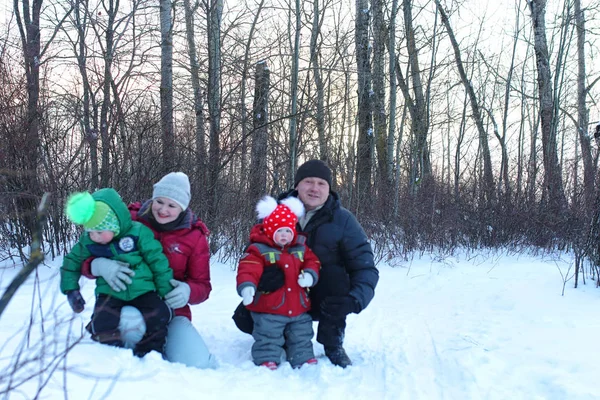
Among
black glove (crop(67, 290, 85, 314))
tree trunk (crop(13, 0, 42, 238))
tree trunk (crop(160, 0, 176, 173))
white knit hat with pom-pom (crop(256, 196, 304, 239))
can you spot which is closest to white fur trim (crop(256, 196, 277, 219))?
white knit hat with pom-pom (crop(256, 196, 304, 239))

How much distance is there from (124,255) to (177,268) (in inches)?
16.7

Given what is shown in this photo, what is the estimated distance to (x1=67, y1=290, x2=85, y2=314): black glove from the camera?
262 cm

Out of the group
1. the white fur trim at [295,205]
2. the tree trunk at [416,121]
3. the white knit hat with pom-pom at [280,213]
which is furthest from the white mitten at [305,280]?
the tree trunk at [416,121]

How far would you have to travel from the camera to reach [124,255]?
2750mm

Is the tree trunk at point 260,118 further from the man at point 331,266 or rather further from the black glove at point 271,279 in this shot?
the black glove at point 271,279

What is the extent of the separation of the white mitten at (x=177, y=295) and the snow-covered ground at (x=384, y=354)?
40cm

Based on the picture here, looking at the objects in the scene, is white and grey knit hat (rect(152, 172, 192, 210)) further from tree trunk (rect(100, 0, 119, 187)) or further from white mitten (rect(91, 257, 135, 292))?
tree trunk (rect(100, 0, 119, 187))

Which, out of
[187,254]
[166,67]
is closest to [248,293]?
[187,254]

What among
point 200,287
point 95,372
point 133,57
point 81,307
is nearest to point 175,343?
point 200,287

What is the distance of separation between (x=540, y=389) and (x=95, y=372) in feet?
7.31

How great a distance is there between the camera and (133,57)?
6164 mm

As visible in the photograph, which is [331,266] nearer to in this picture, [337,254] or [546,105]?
[337,254]

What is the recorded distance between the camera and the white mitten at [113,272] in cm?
267

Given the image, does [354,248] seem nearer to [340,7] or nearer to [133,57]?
[133,57]
